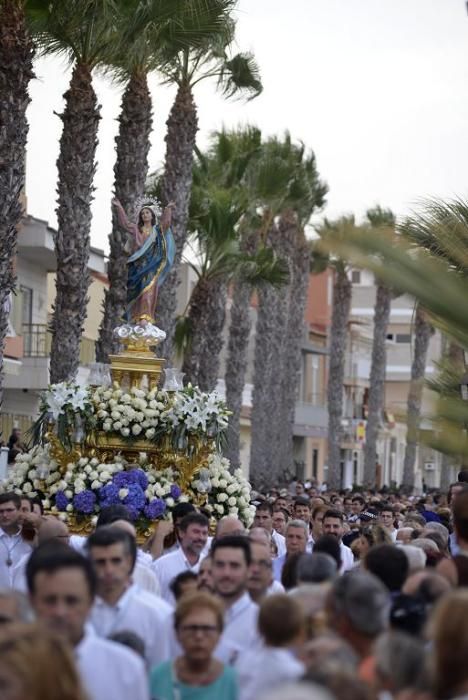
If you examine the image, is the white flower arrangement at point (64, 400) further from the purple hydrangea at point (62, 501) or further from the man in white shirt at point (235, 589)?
the man in white shirt at point (235, 589)

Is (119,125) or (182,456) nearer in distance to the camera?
(182,456)

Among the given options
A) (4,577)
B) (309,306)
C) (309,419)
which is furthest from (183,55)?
(309,306)

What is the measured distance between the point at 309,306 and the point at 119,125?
60738 mm

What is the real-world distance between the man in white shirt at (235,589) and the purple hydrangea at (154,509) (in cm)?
922

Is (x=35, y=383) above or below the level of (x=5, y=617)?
above

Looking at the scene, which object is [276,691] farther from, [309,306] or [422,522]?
[309,306]

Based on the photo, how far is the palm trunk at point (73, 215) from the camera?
2573cm

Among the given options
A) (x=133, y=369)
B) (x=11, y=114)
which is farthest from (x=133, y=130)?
(x=133, y=369)

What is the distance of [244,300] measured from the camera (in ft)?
149

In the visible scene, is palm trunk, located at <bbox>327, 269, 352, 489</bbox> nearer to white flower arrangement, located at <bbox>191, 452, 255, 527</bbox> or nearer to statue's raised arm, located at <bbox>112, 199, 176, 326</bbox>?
statue's raised arm, located at <bbox>112, 199, 176, 326</bbox>

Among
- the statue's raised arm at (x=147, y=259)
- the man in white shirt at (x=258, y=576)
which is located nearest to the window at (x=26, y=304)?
the statue's raised arm at (x=147, y=259)

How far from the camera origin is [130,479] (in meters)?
19.2

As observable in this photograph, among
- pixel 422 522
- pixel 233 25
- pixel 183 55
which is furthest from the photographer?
pixel 183 55


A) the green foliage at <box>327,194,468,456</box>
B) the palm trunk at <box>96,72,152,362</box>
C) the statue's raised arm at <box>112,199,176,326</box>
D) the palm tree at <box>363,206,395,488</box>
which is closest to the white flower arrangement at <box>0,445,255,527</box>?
the statue's raised arm at <box>112,199,176,326</box>
